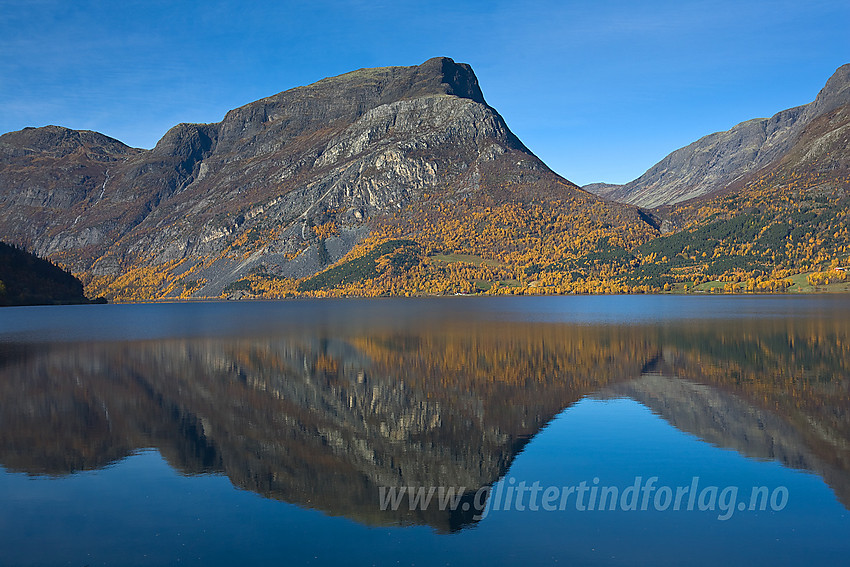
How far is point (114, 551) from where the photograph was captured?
16.9 m

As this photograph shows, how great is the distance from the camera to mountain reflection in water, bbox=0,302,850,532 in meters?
23.8

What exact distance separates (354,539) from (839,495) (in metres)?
15.6

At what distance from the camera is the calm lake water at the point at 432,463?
17062 mm

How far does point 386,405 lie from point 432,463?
36.9 ft

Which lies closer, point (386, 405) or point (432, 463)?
point (432, 463)

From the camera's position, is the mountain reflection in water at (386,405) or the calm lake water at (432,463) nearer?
the calm lake water at (432,463)

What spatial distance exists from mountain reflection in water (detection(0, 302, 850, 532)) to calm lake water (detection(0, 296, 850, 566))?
16 centimetres

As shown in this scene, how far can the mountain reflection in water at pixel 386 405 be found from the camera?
78.1 ft

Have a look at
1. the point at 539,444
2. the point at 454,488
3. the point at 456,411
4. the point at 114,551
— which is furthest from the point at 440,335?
the point at 114,551

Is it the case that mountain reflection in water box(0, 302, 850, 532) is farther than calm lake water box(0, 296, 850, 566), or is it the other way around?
mountain reflection in water box(0, 302, 850, 532)

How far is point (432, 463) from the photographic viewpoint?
24.2 m

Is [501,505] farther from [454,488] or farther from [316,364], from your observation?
[316,364]

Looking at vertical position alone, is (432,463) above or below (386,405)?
below

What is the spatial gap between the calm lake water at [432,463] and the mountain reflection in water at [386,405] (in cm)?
16
